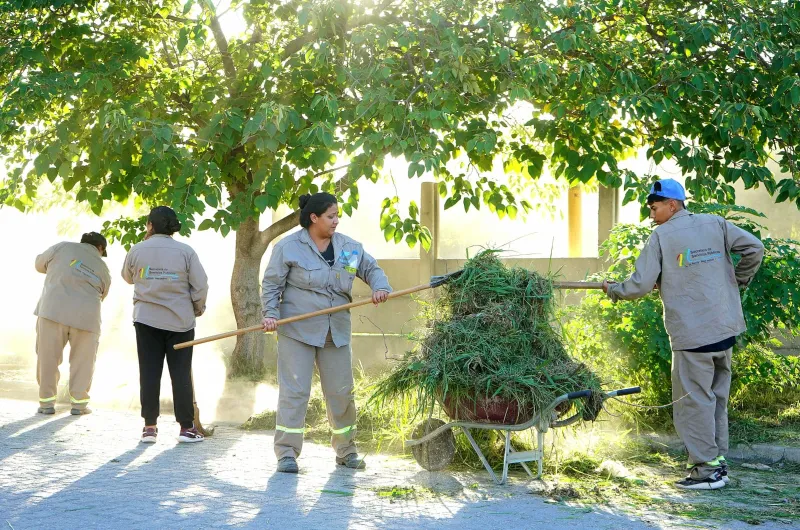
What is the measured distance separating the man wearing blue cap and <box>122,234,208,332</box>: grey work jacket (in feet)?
11.1

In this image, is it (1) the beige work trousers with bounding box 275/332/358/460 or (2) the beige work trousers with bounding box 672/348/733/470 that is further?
(1) the beige work trousers with bounding box 275/332/358/460

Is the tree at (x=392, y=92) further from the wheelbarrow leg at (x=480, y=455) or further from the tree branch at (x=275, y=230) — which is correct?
the wheelbarrow leg at (x=480, y=455)

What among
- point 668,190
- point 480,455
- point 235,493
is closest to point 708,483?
point 480,455

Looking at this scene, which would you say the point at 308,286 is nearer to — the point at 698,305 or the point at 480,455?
the point at 480,455

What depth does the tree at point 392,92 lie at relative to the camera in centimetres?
771

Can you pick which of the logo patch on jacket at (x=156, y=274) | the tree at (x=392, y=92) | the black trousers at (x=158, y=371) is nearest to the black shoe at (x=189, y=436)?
the black trousers at (x=158, y=371)

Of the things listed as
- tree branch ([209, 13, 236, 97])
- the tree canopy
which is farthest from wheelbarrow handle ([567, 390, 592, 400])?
tree branch ([209, 13, 236, 97])

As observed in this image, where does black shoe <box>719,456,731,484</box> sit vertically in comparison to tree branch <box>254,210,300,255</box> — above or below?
below

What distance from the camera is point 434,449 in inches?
244

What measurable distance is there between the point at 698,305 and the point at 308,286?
2515 mm

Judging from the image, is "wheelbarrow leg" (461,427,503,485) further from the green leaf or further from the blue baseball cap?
the green leaf

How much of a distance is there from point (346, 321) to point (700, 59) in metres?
4.28

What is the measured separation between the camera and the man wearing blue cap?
5.91m

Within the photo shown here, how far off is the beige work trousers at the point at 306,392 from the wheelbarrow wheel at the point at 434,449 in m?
0.56
